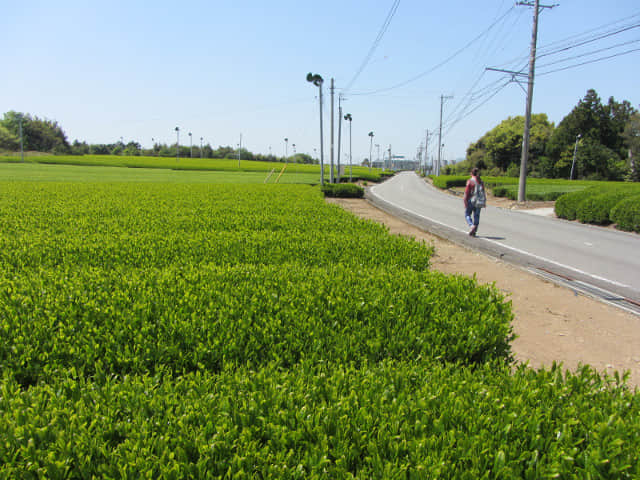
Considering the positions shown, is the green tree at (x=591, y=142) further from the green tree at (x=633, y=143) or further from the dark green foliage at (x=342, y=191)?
the dark green foliage at (x=342, y=191)

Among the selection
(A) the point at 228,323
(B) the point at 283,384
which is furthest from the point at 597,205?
(B) the point at 283,384

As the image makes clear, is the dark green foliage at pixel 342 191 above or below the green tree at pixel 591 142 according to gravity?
below

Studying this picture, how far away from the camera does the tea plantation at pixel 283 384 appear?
6.74 feet

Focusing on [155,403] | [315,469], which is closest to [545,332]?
[315,469]

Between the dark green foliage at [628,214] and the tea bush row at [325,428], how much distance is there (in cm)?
1514

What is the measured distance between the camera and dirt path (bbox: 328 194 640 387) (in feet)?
16.0

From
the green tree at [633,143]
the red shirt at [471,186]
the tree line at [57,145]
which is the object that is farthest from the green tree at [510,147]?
the red shirt at [471,186]

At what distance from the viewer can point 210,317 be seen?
3766 millimetres

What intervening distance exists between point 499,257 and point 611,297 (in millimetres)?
3333

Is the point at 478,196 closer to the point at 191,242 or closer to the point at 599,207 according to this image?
the point at 599,207

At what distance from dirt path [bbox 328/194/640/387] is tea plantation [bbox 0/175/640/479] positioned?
1164mm

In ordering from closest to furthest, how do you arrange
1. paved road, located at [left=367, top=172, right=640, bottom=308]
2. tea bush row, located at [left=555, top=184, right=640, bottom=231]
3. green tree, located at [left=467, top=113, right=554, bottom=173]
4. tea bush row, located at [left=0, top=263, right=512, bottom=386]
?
tea bush row, located at [left=0, top=263, right=512, bottom=386] < paved road, located at [left=367, top=172, right=640, bottom=308] < tea bush row, located at [left=555, top=184, right=640, bottom=231] < green tree, located at [left=467, top=113, right=554, bottom=173]

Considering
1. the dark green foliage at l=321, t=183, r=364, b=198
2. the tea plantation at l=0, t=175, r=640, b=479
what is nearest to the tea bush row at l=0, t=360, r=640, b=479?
the tea plantation at l=0, t=175, r=640, b=479

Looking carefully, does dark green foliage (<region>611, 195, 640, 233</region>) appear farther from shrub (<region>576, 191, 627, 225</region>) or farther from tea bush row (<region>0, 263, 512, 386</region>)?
tea bush row (<region>0, 263, 512, 386</region>)
